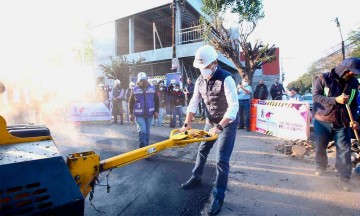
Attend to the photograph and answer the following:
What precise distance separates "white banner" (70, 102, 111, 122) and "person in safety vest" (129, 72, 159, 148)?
615cm

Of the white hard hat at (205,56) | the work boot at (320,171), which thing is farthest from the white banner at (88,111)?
the work boot at (320,171)

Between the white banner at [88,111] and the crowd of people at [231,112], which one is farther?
the white banner at [88,111]

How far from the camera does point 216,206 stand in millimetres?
2828

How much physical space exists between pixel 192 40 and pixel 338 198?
15.1 metres

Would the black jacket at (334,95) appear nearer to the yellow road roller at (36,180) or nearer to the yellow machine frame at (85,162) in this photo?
the yellow machine frame at (85,162)

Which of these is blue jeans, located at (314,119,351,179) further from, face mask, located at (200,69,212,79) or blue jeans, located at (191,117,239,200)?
face mask, located at (200,69,212,79)

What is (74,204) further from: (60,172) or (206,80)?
(206,80)

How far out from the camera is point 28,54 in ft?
26.5

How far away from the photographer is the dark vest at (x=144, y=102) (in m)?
5.30

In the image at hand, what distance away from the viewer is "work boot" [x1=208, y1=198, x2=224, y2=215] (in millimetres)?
2787

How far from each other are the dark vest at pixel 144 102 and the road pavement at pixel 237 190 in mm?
1098

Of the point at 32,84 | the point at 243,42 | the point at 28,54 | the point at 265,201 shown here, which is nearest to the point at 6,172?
the point at 265,201

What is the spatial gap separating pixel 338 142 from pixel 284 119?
3.91 m

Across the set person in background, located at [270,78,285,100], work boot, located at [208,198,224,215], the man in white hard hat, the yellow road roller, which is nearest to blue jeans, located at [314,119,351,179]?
the man in white hard hat
